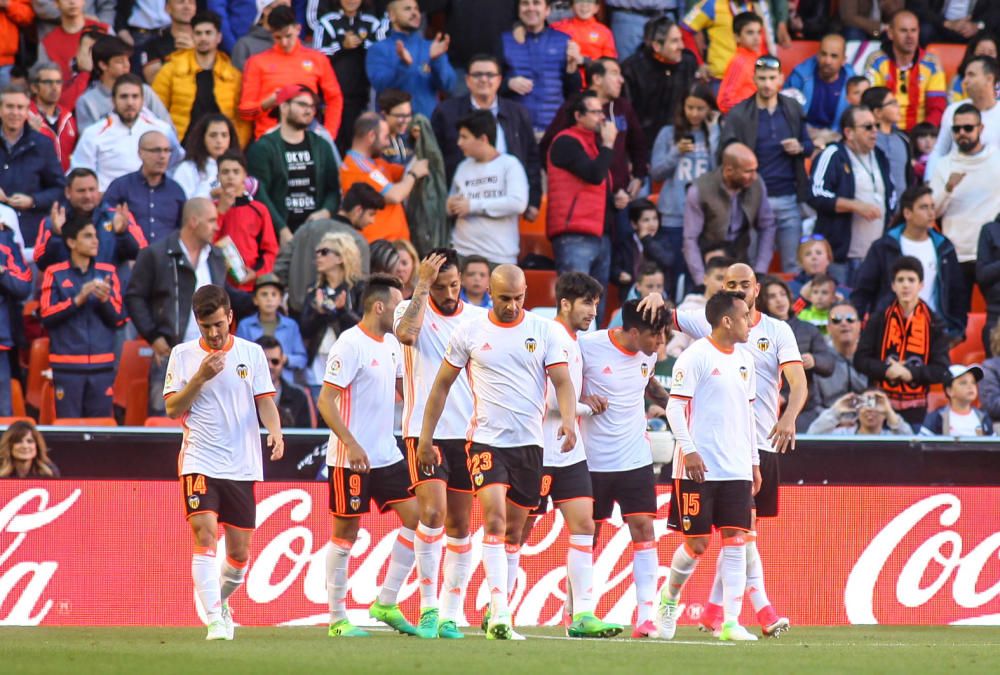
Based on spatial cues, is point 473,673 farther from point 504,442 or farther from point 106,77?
point 106,77

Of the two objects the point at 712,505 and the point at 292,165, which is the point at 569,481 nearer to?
the point at 712,505

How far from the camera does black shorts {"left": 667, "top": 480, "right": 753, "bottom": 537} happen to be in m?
11.0

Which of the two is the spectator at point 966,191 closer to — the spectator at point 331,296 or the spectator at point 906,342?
the spectator at point 906,342

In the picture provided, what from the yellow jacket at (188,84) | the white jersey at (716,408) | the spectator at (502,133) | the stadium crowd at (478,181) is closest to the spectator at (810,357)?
the stadium crowd at (478,181)

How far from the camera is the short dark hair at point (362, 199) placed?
15672mm

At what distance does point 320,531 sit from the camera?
526 inches

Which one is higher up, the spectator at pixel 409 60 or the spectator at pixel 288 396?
the spectator at pixel 409 60

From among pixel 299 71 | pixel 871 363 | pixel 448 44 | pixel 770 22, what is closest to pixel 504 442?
pixel 871 363

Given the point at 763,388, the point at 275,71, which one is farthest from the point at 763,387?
the point at 275,71

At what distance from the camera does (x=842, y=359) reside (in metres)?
15.6

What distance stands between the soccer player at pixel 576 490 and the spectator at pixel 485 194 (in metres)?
5.16

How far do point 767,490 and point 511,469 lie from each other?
88.2 inches

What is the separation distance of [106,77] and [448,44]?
3854mm

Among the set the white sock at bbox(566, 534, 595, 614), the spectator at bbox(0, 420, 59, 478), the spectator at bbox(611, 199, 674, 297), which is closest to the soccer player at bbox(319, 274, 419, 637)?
the white sock at bbox(566, 534, 595, 614)
